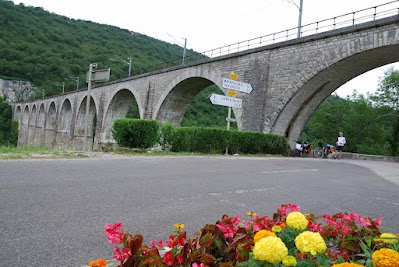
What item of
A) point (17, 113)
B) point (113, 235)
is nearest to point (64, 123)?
point (17, 113)

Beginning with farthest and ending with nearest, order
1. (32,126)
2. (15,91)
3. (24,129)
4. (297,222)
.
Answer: (15,91)
(24,129)
(32,126)
(297,222)

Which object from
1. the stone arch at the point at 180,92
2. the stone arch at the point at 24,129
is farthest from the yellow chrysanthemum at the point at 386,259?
the stone arch at the point at 24,129

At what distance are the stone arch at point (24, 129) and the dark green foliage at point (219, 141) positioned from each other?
62911mm

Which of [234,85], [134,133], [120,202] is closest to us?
[120,202]

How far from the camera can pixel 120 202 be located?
3445 mm

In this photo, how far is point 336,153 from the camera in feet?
57.4

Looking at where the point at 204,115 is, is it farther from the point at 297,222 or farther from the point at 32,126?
the point at 297,222

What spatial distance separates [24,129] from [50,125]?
17.3 metres

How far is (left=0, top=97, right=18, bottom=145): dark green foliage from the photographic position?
6649cm

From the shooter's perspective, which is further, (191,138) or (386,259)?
(191,138)

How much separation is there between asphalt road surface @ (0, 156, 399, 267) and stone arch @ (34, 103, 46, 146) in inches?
2254

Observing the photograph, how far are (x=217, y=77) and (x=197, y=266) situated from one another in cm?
1962

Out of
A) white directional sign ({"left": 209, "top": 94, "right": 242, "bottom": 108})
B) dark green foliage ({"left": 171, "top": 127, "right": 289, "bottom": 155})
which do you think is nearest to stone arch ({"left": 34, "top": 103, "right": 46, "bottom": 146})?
white directional sign ({"left": 209, "top": 94, "right": 242, "bottom": 108})

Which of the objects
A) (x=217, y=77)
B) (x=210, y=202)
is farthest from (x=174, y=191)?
(x=217, y=77)
